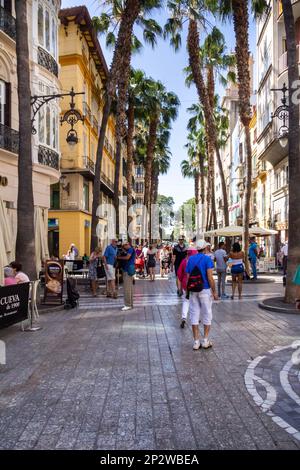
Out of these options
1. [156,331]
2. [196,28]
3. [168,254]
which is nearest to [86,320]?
[156,331]

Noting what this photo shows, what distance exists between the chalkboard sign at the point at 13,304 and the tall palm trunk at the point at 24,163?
2486 mm

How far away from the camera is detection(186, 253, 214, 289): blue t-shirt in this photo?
7053mm

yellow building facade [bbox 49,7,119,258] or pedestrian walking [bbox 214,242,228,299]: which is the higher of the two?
yellow building facade [bbox 49,7,119,258]

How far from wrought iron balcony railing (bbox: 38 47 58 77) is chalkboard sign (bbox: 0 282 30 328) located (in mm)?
13176

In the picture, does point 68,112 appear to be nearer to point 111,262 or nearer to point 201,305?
point 111,262

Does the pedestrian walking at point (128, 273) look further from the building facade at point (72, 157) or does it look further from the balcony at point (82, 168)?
the balcony at point (82, 168)

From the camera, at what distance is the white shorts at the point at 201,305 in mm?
7055

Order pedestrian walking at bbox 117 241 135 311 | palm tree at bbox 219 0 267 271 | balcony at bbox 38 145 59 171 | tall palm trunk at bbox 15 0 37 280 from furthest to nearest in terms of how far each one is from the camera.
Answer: balcony at bbox 38 145 59 171
palm tree at bbox 219 0 267 271
tall palm trunk at bbox 15 0 37 280
pedestrian walking at bbox 117 241 135 311

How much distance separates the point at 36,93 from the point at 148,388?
52.7ft

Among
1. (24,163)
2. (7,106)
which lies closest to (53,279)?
(24,163)

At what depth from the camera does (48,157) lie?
19.5 metres

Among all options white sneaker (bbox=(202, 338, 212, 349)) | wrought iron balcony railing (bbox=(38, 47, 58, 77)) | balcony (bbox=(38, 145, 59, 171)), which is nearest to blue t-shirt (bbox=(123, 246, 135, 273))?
white sneaker (bbox=(202, 338, 212, 349))

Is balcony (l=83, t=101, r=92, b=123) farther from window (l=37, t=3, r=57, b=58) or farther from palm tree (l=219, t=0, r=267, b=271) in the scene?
palm tree (l=219, t=0, r=267, b=271)

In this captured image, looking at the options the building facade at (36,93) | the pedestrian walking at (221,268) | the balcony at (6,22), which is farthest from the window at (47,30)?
the pedestrian walking at (221,268)
